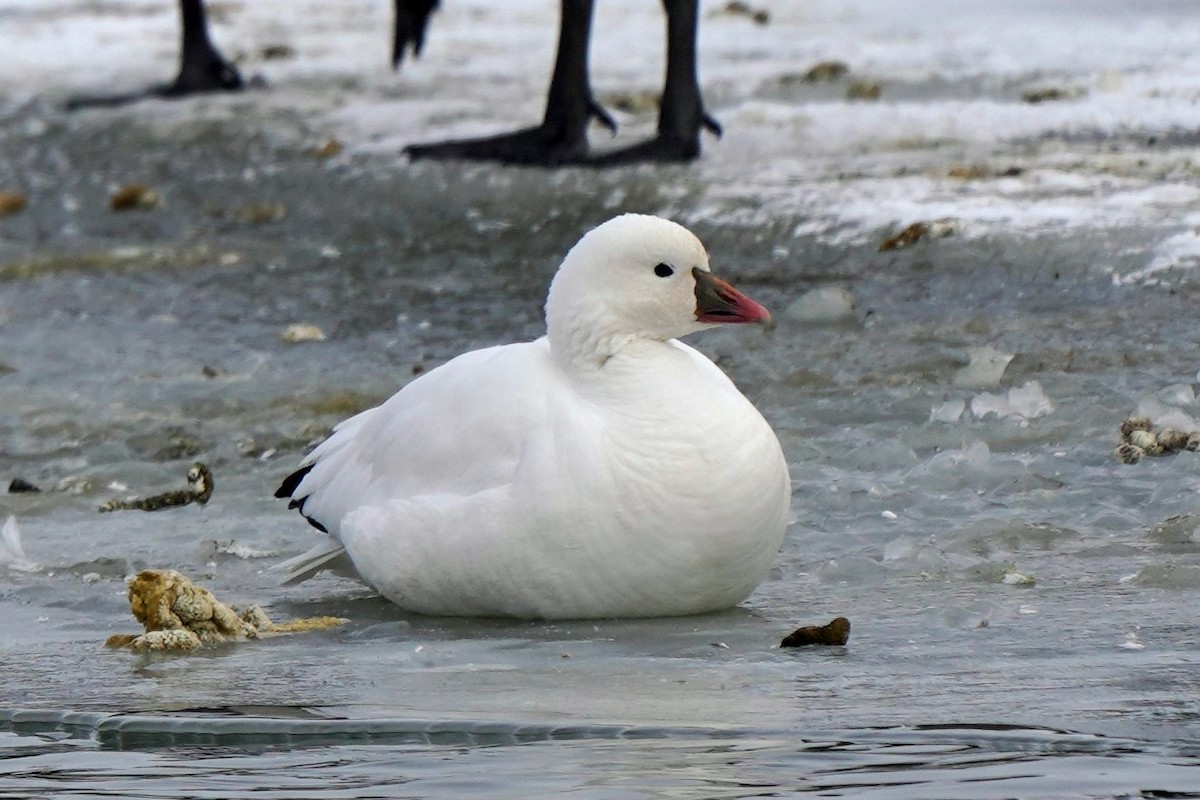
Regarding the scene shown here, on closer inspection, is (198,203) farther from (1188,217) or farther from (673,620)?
(673,620)

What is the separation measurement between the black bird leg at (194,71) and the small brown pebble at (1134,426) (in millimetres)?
7890

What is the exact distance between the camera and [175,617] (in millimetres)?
4480

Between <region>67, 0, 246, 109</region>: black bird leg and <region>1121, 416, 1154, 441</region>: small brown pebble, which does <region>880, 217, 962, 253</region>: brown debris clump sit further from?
<region>67, 0, 246, 109</region>: black bird leg

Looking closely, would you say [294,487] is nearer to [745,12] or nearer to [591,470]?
[591,470]

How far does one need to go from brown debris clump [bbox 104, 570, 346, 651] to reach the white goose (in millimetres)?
428

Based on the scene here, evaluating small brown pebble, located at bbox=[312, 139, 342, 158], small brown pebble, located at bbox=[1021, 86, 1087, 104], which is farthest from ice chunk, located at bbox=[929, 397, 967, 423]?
small brown pebble, located at bbox=[312, 139, 342, 158]

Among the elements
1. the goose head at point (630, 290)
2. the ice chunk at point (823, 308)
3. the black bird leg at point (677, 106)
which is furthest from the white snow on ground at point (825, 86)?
the goose head at point (630, 290)

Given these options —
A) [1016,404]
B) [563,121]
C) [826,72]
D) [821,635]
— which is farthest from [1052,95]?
[821,635]

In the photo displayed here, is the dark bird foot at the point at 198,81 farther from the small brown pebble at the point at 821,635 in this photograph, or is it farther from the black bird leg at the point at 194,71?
the small brown pebble at the point at 821,635

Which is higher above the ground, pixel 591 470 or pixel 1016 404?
pixel 591 470

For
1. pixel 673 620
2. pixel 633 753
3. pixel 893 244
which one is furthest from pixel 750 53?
pixel 633 753

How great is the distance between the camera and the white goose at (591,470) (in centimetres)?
452

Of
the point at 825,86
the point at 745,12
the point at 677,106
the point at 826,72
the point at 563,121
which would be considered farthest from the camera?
the point at 745,12

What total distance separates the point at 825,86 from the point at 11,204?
4.16 meters
